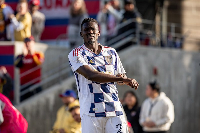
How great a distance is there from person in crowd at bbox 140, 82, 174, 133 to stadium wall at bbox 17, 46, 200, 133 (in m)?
2.22

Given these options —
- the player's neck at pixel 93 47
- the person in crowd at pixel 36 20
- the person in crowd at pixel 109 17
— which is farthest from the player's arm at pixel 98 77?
the person in crowd at pixel 36 20

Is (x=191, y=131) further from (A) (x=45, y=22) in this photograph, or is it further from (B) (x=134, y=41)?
(A) (x=45, y=22)

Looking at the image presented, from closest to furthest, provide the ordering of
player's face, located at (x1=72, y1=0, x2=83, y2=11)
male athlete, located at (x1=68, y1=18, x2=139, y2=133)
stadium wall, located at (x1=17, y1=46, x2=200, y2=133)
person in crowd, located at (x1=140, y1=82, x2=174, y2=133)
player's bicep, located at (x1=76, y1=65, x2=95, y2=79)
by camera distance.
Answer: player's bicep, located at (x1=76, y1=65, x2=95, y2=79) → male athlete, located at (x1=68, y1=18, x2=139, y2=133) → person in crowd, located at (x1=140, y1=82, x2=174, y2=133) → stadium wall, located at (x1=17, y1=46, x2=200, y2=133) → player's face, located at (x1=72, y1=0, x2=83, y2=11)

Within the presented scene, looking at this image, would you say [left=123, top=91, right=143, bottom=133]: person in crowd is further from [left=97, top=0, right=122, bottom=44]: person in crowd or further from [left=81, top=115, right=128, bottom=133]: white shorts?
[left=81, top=115, right=128, bottom=133]: white shorts

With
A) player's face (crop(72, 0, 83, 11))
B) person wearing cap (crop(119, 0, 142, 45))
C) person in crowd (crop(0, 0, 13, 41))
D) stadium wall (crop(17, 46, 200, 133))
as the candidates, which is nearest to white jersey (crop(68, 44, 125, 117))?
stadium wall (crop(17, 46, 200, 133))

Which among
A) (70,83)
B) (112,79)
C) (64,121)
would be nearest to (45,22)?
(70,83)

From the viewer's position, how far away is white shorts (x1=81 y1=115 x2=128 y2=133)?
20.7 feet

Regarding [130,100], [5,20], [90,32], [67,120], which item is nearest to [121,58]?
[130,100]

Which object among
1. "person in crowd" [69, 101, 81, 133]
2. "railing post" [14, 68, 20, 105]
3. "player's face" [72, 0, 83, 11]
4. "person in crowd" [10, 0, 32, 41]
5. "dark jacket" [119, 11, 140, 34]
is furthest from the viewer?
"player's face" [72, 0, 83, 11]

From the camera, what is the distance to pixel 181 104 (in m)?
14.3

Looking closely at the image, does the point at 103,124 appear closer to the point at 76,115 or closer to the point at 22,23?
the point at 76,115

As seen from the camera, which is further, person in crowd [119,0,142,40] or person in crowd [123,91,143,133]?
person in crowd [119,0,142,40]

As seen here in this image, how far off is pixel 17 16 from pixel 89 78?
8458mm

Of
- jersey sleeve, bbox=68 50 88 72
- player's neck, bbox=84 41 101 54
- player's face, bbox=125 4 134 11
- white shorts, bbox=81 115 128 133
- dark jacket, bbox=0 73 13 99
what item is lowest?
white shorts, bbox=81 115 128 133
